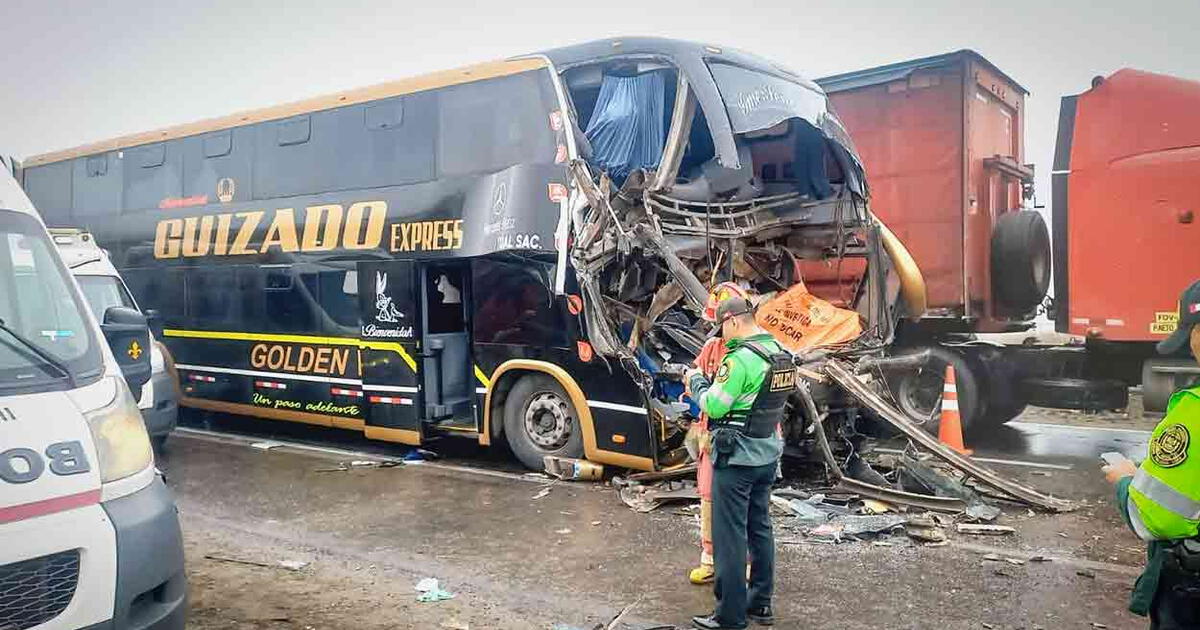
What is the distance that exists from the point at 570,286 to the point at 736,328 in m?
3.00

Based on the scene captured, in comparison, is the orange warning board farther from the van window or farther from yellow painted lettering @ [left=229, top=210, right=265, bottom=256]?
the van window

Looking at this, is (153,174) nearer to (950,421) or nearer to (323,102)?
(323,102)

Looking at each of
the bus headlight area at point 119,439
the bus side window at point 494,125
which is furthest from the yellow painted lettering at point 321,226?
the bus headlight area at point 119,439

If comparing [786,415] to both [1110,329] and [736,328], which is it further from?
[1110,329]

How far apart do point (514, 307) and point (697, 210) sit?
69.9 inches

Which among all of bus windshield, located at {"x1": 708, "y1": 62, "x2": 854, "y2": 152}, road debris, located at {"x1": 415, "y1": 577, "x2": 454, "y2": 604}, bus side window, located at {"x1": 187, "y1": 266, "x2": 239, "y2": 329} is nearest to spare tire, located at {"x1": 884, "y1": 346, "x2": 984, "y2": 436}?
bus windshield, located at {"x1": 708, "y1": 62, "x2": 854, "y2": 152}

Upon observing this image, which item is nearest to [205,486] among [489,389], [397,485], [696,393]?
[397,485]

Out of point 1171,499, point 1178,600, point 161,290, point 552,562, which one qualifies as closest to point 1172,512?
point 1171,499

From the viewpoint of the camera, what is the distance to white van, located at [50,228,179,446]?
8719mm

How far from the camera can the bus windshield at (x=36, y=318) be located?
138 inches

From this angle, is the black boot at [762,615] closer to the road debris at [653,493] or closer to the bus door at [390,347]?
the road debris at [653,493]

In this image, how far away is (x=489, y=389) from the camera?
8.20 meters

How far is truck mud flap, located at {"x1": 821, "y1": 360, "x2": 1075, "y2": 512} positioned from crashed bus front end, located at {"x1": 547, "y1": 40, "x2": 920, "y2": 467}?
17 cm

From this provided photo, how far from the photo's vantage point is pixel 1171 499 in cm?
264
